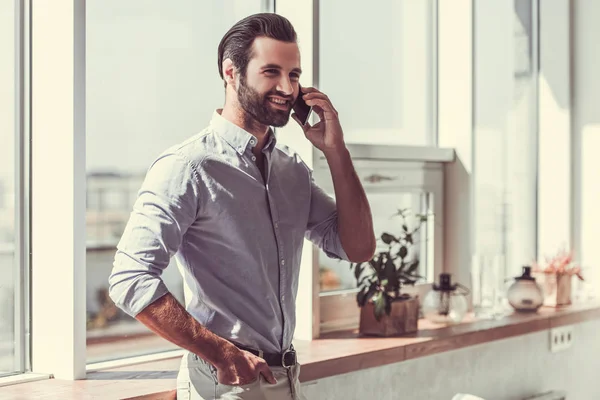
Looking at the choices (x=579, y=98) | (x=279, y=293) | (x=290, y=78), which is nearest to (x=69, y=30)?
(x=290, y=78)

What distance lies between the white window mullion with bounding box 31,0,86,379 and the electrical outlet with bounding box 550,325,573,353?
2025mm

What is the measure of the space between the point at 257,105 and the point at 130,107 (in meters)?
0.56

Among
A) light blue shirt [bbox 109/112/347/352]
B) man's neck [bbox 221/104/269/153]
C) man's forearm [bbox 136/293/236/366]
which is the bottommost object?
man's forearm [bbox 136/293/236/366]

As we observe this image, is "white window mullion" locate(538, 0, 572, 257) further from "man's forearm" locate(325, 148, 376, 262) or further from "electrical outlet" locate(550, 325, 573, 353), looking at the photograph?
"man's forearm" locate(325, 148, 376, 262)

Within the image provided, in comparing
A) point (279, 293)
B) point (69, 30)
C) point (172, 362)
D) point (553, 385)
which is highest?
point (69, 30)

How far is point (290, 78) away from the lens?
1.96 metres

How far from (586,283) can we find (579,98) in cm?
85

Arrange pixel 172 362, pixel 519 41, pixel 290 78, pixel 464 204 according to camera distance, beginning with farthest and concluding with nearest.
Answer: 1. pixel 519 41
2. pixel 464 204
3. pixel 172 362
4. pixel 290 78

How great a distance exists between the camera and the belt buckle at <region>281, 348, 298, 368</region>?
6.39ft

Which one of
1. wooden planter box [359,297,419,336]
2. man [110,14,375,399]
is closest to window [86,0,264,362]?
man [110,14,375,399]

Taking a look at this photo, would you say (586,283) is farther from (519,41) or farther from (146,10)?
(146,10)

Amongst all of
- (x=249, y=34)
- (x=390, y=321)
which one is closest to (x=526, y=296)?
(x=390, y=321)

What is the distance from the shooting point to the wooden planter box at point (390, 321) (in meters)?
2.79

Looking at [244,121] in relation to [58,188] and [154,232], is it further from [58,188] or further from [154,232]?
[58,188]
